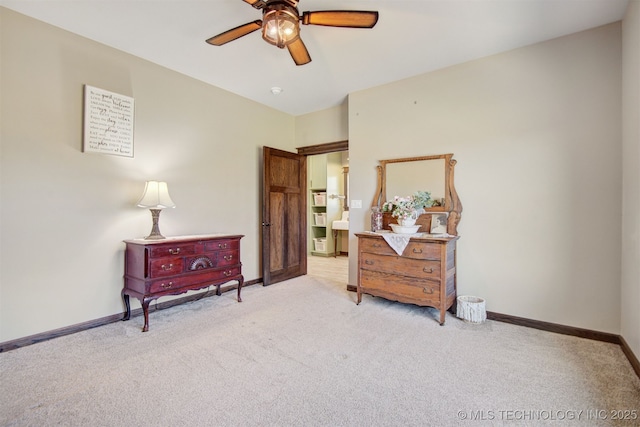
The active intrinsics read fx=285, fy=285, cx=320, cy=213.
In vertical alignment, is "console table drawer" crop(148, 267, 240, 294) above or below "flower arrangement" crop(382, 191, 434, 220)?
below

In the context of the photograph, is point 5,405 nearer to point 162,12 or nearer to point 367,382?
point 367,382

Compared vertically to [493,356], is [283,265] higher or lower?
higher

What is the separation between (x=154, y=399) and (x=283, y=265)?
292 centimetres

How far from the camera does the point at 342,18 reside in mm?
2010

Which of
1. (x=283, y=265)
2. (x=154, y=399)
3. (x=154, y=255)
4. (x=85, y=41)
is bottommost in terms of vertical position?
(x=154, y=399)

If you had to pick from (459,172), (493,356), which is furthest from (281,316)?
(459,172)

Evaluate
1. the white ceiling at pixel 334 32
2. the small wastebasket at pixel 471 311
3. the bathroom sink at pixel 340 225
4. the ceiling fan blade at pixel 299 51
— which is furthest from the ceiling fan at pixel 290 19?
the bathroom sink at pixel 340 225

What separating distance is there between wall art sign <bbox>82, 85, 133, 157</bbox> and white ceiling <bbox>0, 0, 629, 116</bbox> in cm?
54

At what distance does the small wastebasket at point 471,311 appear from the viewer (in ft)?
9.29

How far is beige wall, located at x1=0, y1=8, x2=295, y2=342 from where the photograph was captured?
2344mm

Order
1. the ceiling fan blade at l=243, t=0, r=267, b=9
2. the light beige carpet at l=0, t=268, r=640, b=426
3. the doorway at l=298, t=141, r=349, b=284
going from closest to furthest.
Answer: the light beige carpet at l=0, t=268, r=640, b=426, the ceiling fan blade at l=243, t=0, r=267, b=9, the doorway at l=298, t=141, r=349, b=284

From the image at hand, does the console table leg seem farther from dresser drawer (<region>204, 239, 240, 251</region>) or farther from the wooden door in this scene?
the wooden door

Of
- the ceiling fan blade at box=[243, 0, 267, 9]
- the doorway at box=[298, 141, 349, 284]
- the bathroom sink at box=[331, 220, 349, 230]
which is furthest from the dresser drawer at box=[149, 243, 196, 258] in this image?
the bathroom sink at box=[331, 220, 349, 230]

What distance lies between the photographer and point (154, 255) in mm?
2740
